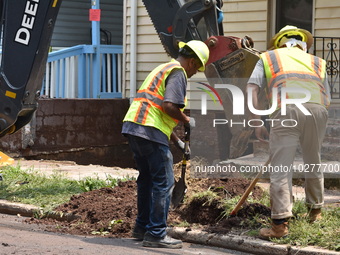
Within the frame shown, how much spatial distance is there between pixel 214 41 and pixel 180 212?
197cm

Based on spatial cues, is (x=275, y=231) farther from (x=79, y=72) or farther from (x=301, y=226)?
(x=79, y=72)

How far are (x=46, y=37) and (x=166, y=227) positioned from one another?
332 cm

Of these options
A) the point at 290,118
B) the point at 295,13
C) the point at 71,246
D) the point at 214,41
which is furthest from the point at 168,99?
the point at 295,13

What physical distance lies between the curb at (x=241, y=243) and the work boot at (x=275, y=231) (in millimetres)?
69

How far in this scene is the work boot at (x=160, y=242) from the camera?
741 centimetres

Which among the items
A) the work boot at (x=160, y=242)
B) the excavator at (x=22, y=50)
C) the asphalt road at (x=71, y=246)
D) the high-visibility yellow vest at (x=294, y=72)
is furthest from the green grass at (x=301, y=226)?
the excavator at (x=22, y=50)

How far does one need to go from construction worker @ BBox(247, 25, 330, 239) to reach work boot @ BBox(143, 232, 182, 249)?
817 millimetres

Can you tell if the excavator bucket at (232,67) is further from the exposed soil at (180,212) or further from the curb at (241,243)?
the curb at (241,243)

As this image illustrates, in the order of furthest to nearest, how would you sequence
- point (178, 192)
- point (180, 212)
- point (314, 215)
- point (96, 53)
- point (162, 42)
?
Answer: point (96, 53) → point (162, 42) → point (180, 212) → point (178, 192) → point (314, 215)

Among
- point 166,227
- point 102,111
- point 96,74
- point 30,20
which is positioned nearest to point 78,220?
point 166,227

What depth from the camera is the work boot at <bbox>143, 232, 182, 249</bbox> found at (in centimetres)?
741

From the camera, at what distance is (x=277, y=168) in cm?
721

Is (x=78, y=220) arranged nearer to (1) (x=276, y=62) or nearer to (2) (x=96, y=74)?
(1) (x=276, y=62)

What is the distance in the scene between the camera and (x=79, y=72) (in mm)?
16719
